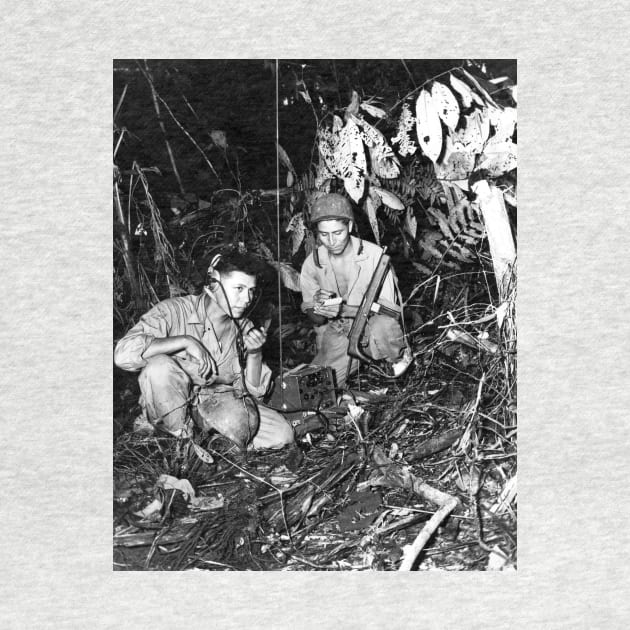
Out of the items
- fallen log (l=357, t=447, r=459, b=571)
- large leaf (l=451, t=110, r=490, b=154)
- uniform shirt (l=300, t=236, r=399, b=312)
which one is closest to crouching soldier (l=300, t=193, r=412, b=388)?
uniform shirt (l=300, t=236, r=399, b=312)

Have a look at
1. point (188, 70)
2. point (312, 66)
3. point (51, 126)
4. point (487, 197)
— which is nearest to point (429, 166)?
point (487, 197)

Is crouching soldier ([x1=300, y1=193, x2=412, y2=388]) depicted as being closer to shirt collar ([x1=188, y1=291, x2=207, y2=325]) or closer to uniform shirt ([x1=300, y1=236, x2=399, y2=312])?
uniform shirt ([x1=300, y1=236, x2=399, y2=312])

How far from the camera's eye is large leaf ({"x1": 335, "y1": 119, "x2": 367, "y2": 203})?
5.48 m

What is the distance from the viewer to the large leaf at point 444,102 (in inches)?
216

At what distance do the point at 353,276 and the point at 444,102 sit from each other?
891mm

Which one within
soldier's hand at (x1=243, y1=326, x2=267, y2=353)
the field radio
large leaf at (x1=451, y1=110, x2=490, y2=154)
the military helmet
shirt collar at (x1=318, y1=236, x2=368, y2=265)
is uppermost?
large leaf at (x1=451, y1=110, x2=490, y2=154)

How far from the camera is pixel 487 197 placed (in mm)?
5504

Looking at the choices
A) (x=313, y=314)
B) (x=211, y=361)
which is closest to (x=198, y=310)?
(x=211, y=361)

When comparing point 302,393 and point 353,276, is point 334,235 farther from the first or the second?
point 302,393

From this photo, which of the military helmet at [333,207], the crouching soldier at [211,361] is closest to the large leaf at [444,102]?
the military helmet at [333,207]

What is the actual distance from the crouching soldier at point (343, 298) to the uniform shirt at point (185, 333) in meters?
0.31

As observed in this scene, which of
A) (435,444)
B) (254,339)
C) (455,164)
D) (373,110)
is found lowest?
(435,444)

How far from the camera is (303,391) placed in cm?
553

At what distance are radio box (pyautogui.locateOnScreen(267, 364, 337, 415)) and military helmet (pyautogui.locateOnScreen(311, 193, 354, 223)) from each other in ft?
2.28
